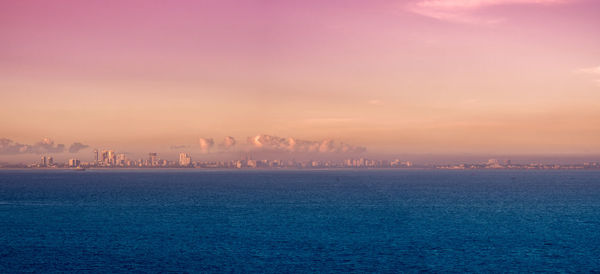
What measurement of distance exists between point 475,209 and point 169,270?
99.4 meters

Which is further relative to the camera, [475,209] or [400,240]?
[475,209]

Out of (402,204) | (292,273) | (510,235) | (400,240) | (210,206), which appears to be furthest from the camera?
(402,204)

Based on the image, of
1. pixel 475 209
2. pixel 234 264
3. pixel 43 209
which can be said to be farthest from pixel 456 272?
pixel 43 209

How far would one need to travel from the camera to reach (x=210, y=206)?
490 feet

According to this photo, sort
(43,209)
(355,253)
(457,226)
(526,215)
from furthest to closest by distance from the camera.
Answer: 1. (43,209)
2. (526,215)
3. (457,226)
4. (355,253)

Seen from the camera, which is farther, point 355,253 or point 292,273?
point 355,253

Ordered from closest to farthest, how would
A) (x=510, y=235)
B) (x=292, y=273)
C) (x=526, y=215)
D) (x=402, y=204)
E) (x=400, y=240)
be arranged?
(x=292, y=273) → (x=400, y=240) → (x=510, y=235) → (x=526, y=215) → (x=402, y=204)

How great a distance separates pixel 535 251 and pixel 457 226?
26.0m

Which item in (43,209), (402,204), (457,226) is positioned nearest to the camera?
(457,226)

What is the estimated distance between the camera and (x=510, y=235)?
95938 millimetres

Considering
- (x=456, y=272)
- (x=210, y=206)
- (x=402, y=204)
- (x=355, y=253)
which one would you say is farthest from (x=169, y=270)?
(x=402, y=204)

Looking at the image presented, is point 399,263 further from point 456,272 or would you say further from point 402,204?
point 402,204

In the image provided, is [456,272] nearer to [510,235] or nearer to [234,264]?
[234,264]

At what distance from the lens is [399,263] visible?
231ft
